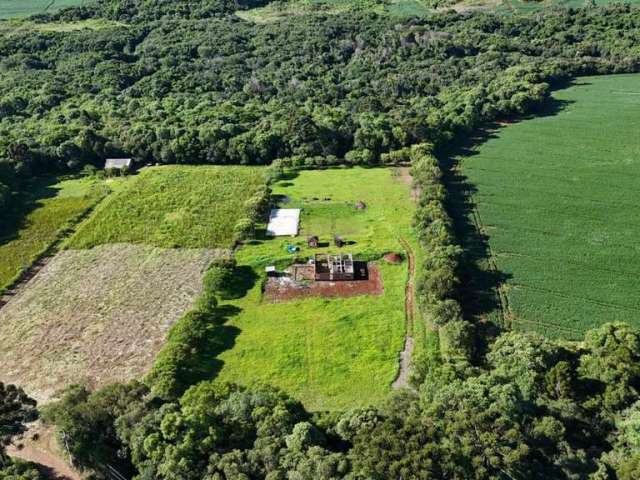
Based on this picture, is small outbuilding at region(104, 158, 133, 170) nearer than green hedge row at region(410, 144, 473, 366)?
No

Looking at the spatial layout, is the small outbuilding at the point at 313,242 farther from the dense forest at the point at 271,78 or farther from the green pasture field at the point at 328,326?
the dense forest at the point at 271,78

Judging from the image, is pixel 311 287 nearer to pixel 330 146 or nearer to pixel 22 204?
pixel 330 146

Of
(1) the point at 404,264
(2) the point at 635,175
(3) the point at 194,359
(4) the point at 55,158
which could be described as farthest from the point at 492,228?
(4) the point at 55,158

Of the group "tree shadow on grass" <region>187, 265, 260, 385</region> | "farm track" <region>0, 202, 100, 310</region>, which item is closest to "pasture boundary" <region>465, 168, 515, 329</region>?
"tree shadow on grass" <region>187, 265, 260, 385</region>

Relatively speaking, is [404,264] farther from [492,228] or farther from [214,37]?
[214,37]

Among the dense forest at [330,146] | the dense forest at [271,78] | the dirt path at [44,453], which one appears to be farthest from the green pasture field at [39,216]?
the dirt path at [44,453]

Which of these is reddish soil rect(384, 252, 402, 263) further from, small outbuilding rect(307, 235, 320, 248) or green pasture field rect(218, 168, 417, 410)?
small outbuilding rect(307, 235, 320, 248)

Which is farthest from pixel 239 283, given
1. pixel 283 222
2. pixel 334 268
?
pixel 283 222
